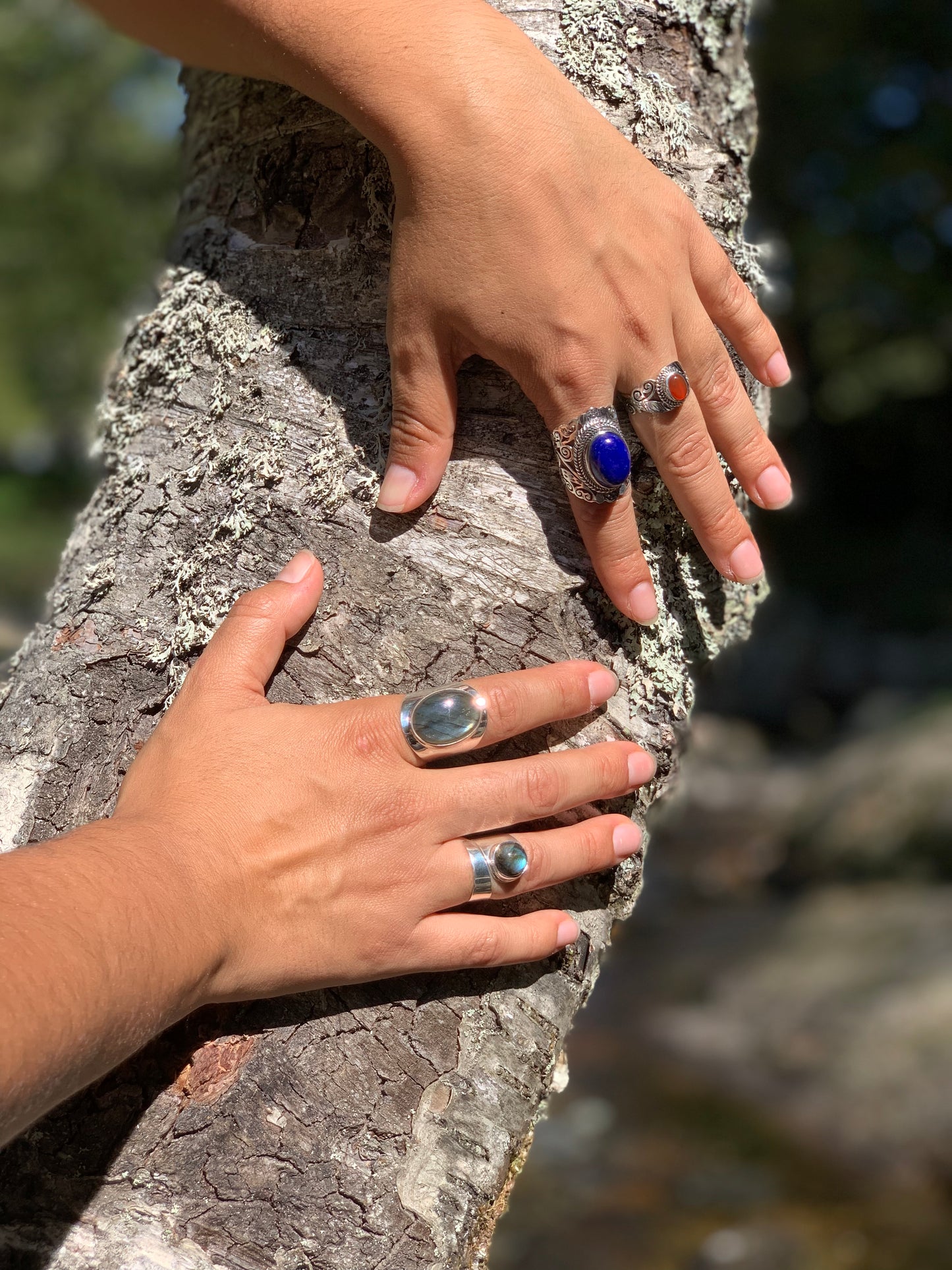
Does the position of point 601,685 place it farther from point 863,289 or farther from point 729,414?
point 863,289

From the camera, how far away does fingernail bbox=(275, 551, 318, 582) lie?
53.3 inches

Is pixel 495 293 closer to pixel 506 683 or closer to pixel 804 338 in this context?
pixel 506 683

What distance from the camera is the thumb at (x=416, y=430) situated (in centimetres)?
134

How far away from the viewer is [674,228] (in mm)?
1330

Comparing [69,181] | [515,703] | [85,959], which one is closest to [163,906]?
[85,959]

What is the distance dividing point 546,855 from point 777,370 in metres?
0.83

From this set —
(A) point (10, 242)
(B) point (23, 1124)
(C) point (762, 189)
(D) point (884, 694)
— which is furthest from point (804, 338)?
(B) point (23, 1124)

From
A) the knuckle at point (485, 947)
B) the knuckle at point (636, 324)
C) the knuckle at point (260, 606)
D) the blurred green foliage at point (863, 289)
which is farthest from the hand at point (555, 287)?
the blurred green foliage at point (863, 289)

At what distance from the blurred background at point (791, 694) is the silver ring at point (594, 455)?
0.67m

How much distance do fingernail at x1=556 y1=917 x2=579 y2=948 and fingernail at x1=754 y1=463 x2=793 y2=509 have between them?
2.30 ft

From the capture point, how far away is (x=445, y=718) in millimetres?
1256

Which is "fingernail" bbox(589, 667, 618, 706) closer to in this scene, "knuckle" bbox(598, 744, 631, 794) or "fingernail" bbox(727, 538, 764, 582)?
"knuckle" bbox(598, 744, 631, 794)

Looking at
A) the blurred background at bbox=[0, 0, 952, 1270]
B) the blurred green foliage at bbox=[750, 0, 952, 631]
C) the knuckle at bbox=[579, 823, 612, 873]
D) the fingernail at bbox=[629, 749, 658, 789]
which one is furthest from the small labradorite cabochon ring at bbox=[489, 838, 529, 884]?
the blurred green foliage at bbox=[750, 0, 952, 631]

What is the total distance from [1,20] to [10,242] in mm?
3307
